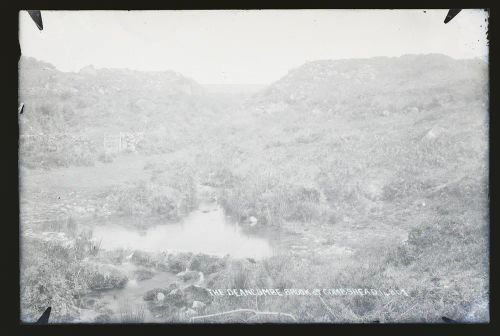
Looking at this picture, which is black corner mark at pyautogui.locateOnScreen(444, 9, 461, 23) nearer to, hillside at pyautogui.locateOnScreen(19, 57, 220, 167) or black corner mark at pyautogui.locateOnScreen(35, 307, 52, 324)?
A: hillside at pyautogui.locateOnScreen(19, 57, 220, 167)

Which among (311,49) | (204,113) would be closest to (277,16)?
(311,49)

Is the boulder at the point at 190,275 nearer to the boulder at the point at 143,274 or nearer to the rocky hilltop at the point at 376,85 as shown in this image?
the boulder at the point at 143,274

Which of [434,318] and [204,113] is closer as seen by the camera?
[434,318]

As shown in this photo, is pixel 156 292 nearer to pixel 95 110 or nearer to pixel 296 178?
pixel 296 178

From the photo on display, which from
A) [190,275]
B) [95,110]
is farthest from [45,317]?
[95,110]

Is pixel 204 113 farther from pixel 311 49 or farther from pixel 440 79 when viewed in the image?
pixel 440 79

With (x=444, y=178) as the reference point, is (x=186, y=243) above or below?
below

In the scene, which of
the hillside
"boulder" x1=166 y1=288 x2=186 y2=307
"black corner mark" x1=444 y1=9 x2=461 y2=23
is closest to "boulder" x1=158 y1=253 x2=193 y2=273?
"boulder" x1=166 y1=288 x2=186 y2=307
